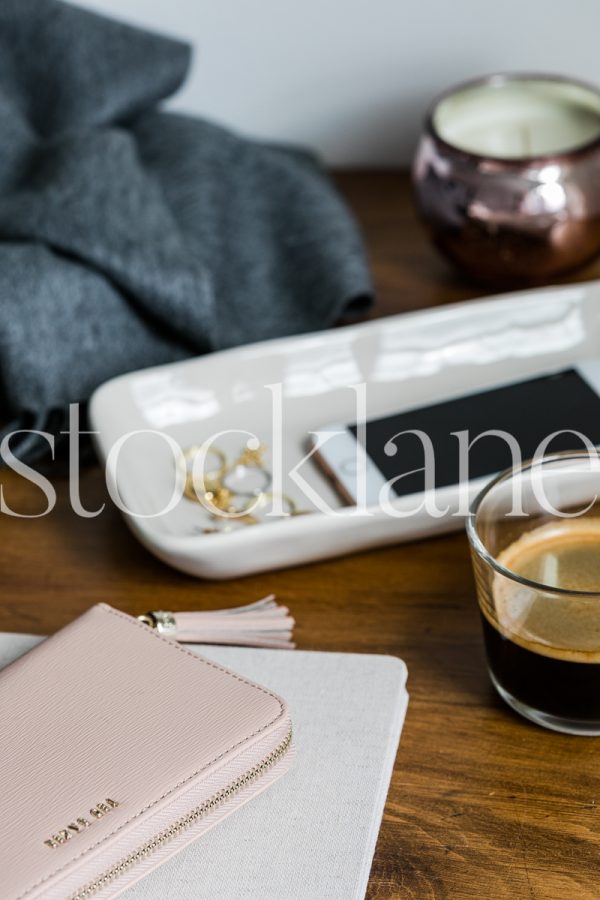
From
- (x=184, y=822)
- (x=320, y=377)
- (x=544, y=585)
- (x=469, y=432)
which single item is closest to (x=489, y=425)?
(x=469, y=432)

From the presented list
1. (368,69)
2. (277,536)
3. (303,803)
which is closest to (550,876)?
(303,803)

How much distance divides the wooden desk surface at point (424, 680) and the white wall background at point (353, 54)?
1.41 feet

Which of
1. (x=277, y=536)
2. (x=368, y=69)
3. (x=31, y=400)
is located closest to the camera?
(x=277, y=536)

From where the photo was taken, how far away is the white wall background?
93 cm

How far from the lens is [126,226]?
0.76 m

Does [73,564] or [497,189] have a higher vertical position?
[497,189]

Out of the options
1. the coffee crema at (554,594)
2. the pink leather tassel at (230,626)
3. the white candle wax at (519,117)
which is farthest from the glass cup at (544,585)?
the white candle wax at (519,117)

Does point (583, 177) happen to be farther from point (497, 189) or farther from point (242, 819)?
point (242, 819)

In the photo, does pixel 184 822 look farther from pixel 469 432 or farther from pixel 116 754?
pixel 469 432

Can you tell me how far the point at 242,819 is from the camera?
1.50 feet

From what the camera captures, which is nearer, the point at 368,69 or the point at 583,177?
the point at 583,177

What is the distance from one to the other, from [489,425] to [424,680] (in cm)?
18

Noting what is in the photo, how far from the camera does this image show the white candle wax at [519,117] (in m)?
0.84

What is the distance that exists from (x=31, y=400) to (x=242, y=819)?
0.34 meters
